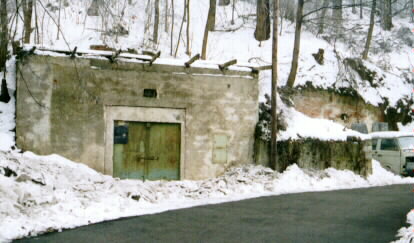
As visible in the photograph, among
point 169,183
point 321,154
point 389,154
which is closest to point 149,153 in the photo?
point 169,183

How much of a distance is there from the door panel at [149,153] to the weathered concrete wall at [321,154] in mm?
2969

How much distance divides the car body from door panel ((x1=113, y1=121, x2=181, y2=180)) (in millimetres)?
8610

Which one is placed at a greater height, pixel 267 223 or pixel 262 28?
pixel 262 28

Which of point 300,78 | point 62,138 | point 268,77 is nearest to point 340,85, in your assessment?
point 300,78

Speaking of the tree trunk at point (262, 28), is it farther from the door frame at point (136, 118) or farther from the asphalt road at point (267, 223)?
the asphalt road at point (267, 223)

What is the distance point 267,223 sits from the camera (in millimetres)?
8258

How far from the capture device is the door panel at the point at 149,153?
13523 millimetres

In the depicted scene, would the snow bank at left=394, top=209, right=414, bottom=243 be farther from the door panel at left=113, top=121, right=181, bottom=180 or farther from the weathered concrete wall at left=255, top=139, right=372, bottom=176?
the door panel at left=113, top=121, right=181, bottom=180

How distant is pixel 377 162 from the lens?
17.5 m

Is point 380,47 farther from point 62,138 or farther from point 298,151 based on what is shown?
point 62,138

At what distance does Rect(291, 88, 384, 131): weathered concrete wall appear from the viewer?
20.5 meters

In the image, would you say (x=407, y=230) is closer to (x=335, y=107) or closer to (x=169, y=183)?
(x=169, y=183)

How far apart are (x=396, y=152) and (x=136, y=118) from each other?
33.1ft

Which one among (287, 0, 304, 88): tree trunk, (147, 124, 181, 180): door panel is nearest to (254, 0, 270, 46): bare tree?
(287, 0, 304, 88): tree trunk
